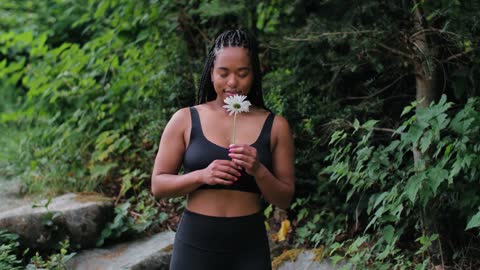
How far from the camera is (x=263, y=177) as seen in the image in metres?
2.50

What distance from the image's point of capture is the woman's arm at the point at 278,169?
2449mm

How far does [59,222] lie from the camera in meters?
4.69

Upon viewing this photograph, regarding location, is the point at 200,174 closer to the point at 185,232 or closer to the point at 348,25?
the point at 185,232

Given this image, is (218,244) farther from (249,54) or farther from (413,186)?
(413,186)

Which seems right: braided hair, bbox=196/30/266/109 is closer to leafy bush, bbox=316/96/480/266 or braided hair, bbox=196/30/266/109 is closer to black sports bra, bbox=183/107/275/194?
black sports bra, bbox=183/107/275/194

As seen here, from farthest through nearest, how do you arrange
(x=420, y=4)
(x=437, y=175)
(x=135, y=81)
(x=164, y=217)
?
(x=135, y=81) → (x=164, y=217) → (x=420, y=4) → (x=437, y=175)

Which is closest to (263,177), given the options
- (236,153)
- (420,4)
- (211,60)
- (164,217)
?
(236,153)

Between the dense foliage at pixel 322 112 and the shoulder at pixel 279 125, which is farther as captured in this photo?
the dense foliage at pixel 322 112

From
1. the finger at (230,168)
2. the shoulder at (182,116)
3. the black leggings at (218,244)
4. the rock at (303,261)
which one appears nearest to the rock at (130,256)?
the rock at (303,261)

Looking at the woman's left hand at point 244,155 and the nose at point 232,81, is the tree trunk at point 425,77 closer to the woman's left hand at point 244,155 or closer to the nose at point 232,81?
the nose at point 232,81

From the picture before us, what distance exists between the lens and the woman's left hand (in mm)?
2395

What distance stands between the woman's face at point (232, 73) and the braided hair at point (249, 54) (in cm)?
4

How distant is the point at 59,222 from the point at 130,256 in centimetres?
59

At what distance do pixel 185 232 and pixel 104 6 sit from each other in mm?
3776
